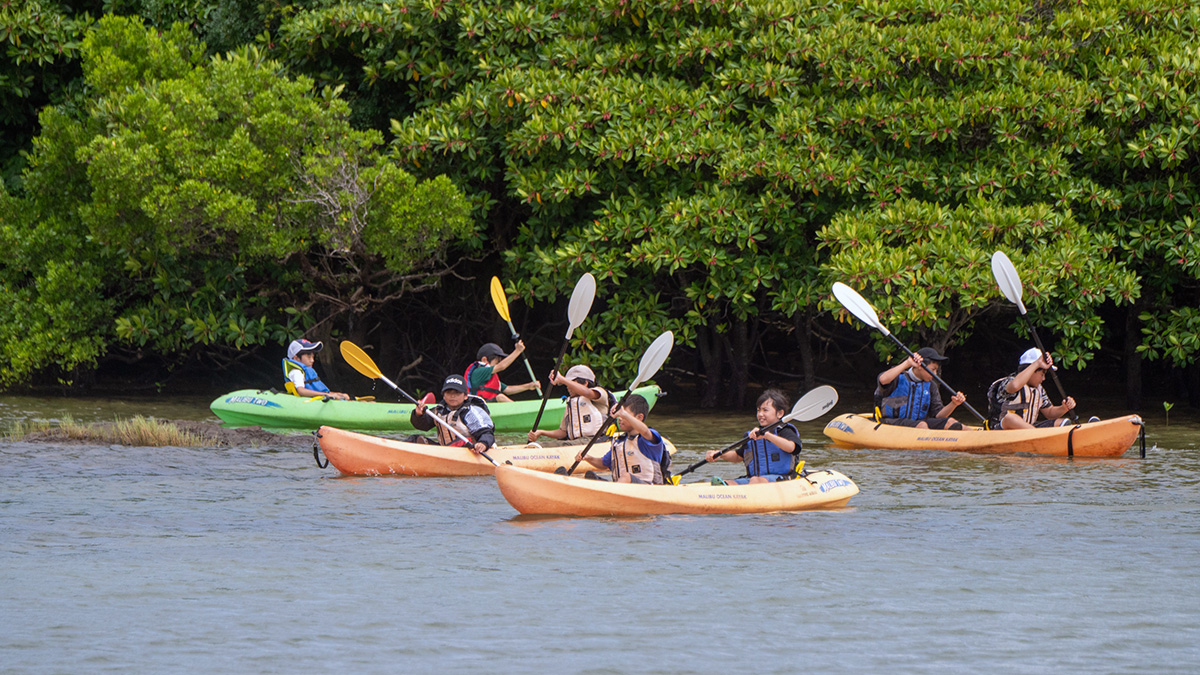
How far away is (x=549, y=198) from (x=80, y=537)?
8.67m

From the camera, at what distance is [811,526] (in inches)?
321

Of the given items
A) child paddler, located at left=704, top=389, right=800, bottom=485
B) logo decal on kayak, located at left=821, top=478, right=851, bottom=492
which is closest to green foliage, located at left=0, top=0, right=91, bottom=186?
child paddler, located at left=704, top=389, right=800, bottom=485

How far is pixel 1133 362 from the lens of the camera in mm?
16719

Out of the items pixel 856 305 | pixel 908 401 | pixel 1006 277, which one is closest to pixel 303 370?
pixel 856 305

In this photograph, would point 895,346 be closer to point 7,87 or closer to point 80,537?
point 80,537

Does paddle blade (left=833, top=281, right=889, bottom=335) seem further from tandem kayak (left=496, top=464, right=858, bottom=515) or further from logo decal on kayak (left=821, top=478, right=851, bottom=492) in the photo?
tandem kayak (left=496, top=464, right=858, bottom=515)

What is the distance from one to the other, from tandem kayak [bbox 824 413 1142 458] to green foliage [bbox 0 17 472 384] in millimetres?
6126

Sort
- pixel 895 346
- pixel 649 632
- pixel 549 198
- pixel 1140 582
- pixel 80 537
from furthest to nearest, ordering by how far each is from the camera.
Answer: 1. pixel 549 198
2. pixel 895 346
3. pixel 80 537
4. pixel 1140 582
5. pixel 649 632

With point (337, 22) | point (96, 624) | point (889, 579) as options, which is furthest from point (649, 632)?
point (337, 22)

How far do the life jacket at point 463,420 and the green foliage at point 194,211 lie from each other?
521cm

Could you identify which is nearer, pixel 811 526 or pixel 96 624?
pixel 96 624

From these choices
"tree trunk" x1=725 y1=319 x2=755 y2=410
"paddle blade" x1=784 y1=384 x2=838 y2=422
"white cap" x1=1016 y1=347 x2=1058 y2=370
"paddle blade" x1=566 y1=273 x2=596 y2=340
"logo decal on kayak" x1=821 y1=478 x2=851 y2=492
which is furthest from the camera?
"tree trunk" x1=725 y1=319 x2=755 y2=410

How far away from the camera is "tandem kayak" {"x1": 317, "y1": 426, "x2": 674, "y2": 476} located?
1006 cm

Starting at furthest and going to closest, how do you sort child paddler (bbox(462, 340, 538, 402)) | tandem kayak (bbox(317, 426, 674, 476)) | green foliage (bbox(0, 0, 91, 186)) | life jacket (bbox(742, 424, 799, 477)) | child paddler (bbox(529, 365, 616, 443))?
green foliage (bbox(0, 0, 91, 186)) → child paddler (bbox(462, 340, 538, 402)) → child paddler (bbox(529, 365, 616, 443)) → tandem kayak (bbox(317, 426, 674, 476)) → life jacket (bbox(742, 424, 799, 477))
